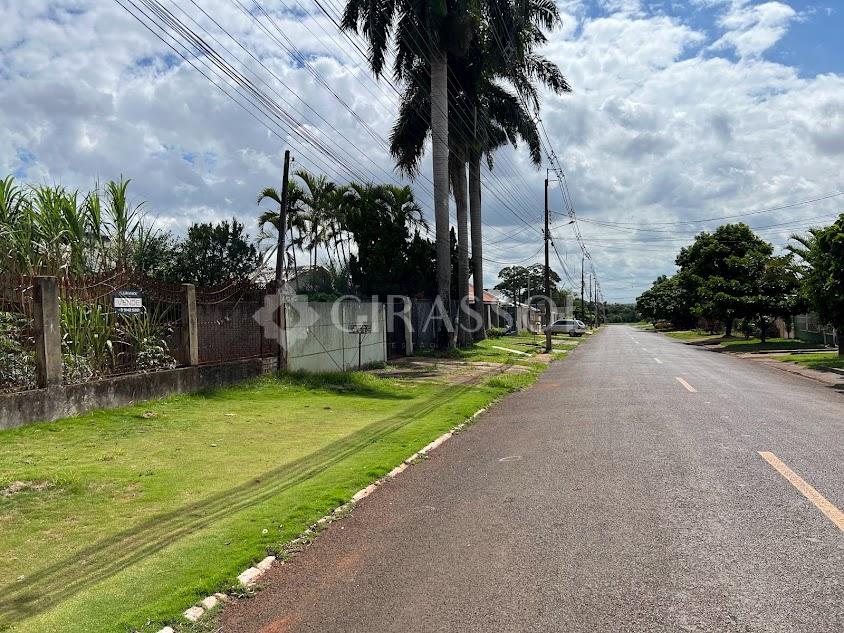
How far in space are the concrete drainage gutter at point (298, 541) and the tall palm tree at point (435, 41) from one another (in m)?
18.0

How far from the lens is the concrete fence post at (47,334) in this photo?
9836 mm

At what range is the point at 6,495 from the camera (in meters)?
6.55

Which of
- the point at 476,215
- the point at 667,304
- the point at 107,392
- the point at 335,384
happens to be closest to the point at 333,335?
the point at 335,384

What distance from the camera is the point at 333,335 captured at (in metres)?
18.9

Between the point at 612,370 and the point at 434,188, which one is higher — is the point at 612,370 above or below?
below

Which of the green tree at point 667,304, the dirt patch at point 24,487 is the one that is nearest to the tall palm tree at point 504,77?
the dirt patch at point 24,487

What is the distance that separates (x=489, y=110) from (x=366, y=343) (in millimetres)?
15303

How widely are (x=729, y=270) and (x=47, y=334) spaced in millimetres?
42697

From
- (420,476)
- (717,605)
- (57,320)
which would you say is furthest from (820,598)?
(57,320)

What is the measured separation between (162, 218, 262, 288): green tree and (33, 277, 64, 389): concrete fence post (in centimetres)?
968

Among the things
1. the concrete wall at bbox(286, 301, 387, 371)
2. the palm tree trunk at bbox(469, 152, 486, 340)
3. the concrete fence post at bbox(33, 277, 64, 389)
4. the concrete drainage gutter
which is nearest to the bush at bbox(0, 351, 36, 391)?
the concrete fence post at bbox(33, 277, 64, 389)

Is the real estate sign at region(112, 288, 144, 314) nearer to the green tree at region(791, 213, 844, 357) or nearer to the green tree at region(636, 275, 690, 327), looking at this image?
the green tree at region(791, 213, 844, 357)

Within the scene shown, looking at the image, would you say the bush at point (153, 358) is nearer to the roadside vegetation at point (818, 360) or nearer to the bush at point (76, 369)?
the bush at point (76, 369)

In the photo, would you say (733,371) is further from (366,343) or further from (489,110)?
(489,110)
